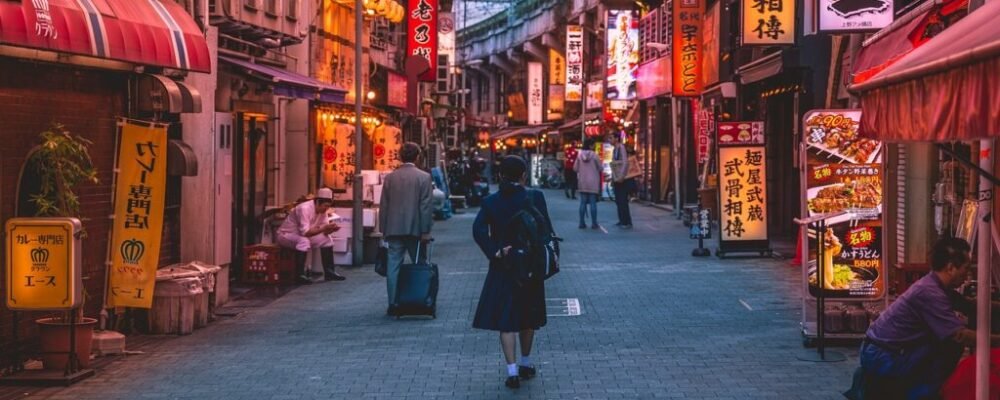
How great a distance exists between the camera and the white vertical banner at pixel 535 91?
76.8m

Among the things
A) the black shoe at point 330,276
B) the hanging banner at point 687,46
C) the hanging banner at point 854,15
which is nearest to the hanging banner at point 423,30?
the hanging banner at point 687,46

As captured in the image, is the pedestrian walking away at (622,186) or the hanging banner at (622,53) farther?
the hanging banner at (622,53)

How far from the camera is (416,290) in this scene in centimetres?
1403

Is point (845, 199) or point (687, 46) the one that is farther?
point (687, 46)

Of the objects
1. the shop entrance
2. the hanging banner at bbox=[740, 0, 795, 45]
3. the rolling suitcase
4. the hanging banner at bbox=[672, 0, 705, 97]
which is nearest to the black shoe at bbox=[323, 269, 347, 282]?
the shop entrance

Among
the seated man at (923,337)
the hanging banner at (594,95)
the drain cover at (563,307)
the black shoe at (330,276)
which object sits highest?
the hanging banner at (594,95)

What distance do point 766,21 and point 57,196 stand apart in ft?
44.0

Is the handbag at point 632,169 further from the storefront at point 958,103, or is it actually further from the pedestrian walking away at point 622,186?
the storefront at point 958,103

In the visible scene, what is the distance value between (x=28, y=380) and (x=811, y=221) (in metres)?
6.68

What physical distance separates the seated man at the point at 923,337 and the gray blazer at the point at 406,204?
736cm

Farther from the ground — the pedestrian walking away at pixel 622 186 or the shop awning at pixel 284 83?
the shop awning at pixel 284 83

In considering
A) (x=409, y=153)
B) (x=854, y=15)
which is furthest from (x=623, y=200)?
(x=409, y=153)

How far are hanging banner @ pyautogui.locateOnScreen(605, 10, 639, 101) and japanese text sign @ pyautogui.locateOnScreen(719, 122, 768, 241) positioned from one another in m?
25.8

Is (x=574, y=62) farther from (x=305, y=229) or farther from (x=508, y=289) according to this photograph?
(x=508, y=289)
